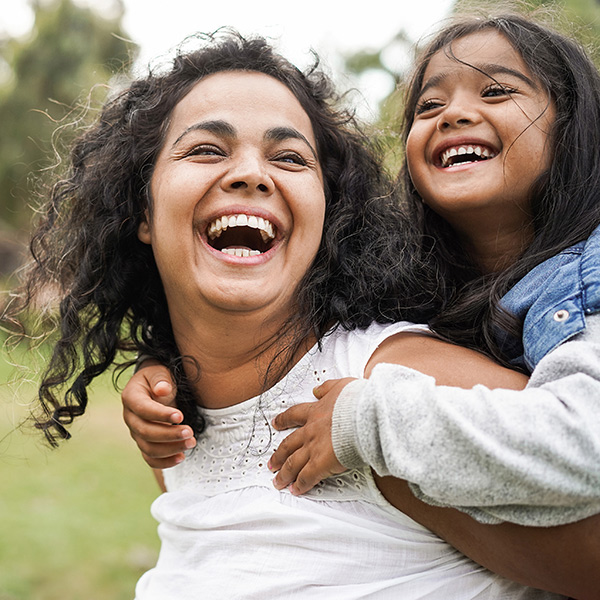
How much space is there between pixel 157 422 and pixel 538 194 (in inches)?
52.3

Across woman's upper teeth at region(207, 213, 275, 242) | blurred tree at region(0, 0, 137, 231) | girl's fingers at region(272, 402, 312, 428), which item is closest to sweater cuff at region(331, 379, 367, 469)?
girl's fingers at region(272, 402, 312, 428)

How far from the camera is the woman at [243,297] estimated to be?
1.83 m

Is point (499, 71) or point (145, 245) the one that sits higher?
point (499, 71)

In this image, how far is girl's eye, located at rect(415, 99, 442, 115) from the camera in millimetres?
2496

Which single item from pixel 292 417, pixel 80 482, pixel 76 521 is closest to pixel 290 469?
pixel 292 417

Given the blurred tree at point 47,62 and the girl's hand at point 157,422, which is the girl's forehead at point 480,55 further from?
the blurred tree at point 47,62

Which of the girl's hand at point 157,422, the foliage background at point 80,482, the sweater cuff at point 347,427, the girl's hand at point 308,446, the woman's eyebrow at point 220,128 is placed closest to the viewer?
the sweater cuff at point 347,427

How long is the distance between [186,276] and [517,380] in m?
0.96

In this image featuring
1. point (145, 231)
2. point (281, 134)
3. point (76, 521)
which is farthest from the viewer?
point (76, 521)

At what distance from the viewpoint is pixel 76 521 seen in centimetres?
579

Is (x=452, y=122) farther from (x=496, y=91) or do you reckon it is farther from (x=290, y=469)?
(x=290, y=469)

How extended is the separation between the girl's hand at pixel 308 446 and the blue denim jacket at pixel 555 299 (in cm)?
46

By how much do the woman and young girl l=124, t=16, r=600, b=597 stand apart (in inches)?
5.0

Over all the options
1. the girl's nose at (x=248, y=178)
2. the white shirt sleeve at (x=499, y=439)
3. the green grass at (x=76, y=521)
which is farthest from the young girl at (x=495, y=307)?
the green grass at (x=76, y=521)
